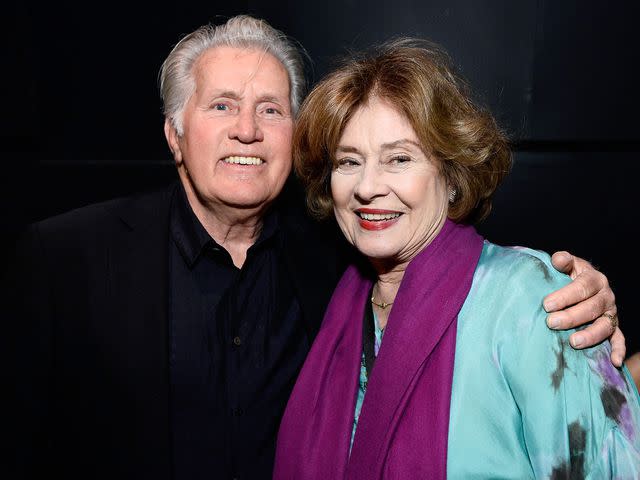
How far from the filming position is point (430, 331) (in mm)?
1521

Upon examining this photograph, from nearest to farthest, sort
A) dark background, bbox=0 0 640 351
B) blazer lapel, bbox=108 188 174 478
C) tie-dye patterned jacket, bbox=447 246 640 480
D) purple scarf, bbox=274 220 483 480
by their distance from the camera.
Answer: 1. tie-dye patterned jacket, bbox=447 246 640 480
2. purple scarf, bbox=274 220 483 480
3. blazer lapel, bbox=108 188 174 478
4. dark background, bbox=0 0 640 351

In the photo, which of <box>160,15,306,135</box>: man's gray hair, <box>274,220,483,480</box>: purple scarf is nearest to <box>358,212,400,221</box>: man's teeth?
<box>274,220,483,480</box>: purple scarf

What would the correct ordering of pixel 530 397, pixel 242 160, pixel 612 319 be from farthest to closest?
1. pixel 242 160
2. pixel 612 319
3. pixel 530 397

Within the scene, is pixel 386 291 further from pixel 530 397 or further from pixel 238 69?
pixel 238 69

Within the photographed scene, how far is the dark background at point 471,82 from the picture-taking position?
90.0 inches

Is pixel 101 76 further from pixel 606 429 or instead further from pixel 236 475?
pixel 606 429

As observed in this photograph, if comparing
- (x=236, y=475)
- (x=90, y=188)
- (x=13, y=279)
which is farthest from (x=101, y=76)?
(x=236, y=475)

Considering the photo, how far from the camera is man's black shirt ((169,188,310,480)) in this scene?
1782 mm

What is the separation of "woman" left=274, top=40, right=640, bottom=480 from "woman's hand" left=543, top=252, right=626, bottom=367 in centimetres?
3

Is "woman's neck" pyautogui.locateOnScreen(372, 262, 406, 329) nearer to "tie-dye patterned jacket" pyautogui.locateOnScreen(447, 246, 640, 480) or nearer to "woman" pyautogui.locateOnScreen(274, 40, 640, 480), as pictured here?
"woman" pyautogui.locateOnScreen(274, 40, 640, 480)

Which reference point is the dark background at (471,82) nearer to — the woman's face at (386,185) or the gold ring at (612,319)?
the woman's face at (386,185)

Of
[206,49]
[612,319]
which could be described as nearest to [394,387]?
[612,319]

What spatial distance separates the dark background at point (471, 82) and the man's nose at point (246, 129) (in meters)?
0.82

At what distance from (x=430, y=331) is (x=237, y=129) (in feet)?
2.59
